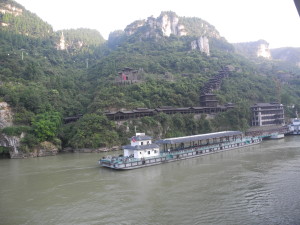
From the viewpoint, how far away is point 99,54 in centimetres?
10981

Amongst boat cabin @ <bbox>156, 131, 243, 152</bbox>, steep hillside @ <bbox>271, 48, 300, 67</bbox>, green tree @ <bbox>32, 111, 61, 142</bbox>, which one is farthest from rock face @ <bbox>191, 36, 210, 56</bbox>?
steep hillside @ <bbox>271, 48, 300, 67</bbox>

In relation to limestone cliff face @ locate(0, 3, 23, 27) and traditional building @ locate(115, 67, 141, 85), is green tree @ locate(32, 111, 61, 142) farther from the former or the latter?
limestone cliff face @ locate(0, 3, 23, 27)

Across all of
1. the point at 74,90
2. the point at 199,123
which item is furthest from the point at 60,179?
the point at 74,90

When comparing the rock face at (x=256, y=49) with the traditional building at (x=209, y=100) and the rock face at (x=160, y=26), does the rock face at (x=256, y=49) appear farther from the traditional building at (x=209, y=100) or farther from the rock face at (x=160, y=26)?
the traditional building at (x=209, y=100)

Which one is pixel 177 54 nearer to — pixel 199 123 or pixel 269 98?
pixel 269 98

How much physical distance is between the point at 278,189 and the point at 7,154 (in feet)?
132

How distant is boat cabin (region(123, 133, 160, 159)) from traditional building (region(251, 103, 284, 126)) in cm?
4201

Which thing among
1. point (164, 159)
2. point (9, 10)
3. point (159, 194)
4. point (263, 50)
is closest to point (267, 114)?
point (164, 159)

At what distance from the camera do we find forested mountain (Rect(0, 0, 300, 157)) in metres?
45.0

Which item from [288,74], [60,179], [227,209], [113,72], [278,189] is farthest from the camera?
[288,74]

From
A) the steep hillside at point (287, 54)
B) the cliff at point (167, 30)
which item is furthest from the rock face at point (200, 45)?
the steep hillside at point (287, 54)

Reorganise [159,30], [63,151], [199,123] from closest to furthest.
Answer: [63,151], [199,123], [159,30]

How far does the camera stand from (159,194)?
1911 cm

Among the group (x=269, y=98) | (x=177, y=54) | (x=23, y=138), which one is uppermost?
(x=177, y=54)
